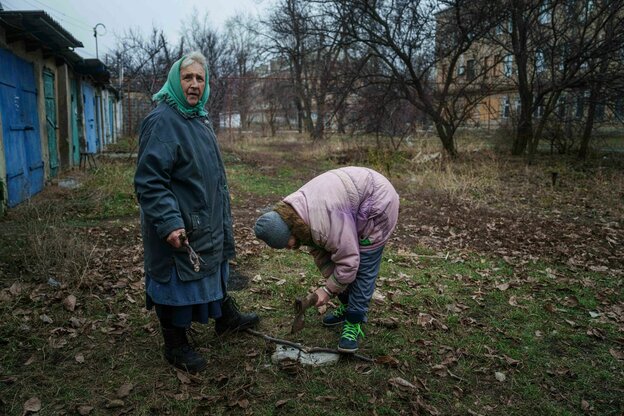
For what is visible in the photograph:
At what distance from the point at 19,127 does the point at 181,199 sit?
21.5 ft

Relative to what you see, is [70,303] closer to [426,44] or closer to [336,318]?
[336,318]

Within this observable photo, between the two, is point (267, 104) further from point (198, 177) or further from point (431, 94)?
point (198, 177)

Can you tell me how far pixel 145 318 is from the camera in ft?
12.6

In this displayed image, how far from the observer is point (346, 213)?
9.28 ft

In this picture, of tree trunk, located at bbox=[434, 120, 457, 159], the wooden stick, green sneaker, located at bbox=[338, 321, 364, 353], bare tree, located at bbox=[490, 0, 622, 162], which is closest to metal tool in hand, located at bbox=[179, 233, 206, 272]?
the wooden stick

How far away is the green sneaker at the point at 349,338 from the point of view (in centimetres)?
322

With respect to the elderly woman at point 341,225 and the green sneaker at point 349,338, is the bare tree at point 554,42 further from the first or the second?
the green sneaker at point 349,338

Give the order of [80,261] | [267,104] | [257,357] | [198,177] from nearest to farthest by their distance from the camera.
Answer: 1. [198,177]
2. [257,357]
3. [80,261]
4. [267,104]

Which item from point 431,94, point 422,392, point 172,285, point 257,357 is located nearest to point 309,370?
point 257,357

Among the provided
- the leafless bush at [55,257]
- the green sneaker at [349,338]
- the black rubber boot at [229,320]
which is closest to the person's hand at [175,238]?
the black rubber boot at [229,320]

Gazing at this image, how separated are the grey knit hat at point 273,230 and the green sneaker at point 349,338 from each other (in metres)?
0.93

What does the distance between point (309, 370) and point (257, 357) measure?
0.41m

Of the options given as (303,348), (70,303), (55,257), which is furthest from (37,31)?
(303,348)

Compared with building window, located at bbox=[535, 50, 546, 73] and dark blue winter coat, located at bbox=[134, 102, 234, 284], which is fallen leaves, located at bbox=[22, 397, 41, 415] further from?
building window, located at bbox=[535, 50, 546, 73]
